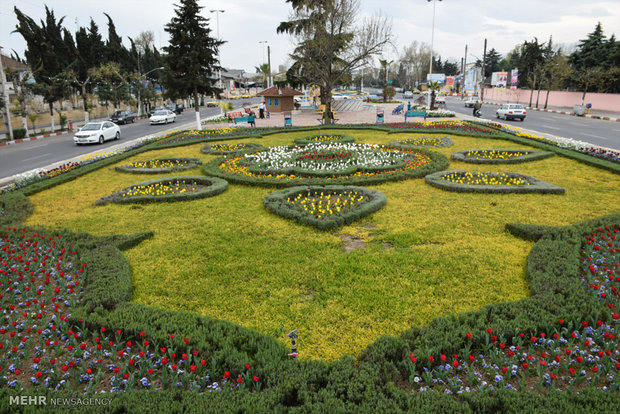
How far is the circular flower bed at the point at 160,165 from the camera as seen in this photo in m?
13.0

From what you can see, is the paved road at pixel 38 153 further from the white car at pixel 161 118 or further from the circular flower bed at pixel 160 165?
the white car at pixel 161 118

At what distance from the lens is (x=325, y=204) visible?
8.87 meters

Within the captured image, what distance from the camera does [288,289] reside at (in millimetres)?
5375

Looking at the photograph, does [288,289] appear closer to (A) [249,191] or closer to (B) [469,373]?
(B) [469,373]

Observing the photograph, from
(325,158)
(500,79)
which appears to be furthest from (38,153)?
(500,79)

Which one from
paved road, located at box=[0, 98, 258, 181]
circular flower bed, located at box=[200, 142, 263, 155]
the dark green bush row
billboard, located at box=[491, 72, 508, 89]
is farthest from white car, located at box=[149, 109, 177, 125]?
billboard, located at box=[491, 72, 508, 89]

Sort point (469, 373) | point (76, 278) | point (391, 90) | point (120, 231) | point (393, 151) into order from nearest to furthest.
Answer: point (469, 373), point (76, 278), point (120, 231), point (393, 151), point (391, 90)

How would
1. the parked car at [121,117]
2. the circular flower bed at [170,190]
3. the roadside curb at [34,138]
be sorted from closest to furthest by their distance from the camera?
the circular flower bed at [170,190], the roadside curb at [34,138], the parked car at [121,117]

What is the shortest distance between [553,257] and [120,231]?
793 centimetres

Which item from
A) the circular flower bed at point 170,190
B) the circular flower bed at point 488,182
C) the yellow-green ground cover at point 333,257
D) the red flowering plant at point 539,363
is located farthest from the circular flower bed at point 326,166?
the red flowering plant at point 539,363

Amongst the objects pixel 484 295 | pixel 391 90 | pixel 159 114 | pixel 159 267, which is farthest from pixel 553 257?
pixel 391 90

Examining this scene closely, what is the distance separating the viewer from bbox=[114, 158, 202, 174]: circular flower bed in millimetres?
13000

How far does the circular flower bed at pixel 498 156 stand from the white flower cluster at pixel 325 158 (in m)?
2.16

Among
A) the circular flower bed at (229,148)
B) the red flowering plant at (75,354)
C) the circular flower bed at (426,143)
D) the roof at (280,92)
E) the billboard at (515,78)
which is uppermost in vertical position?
the billboard at (515,78)
